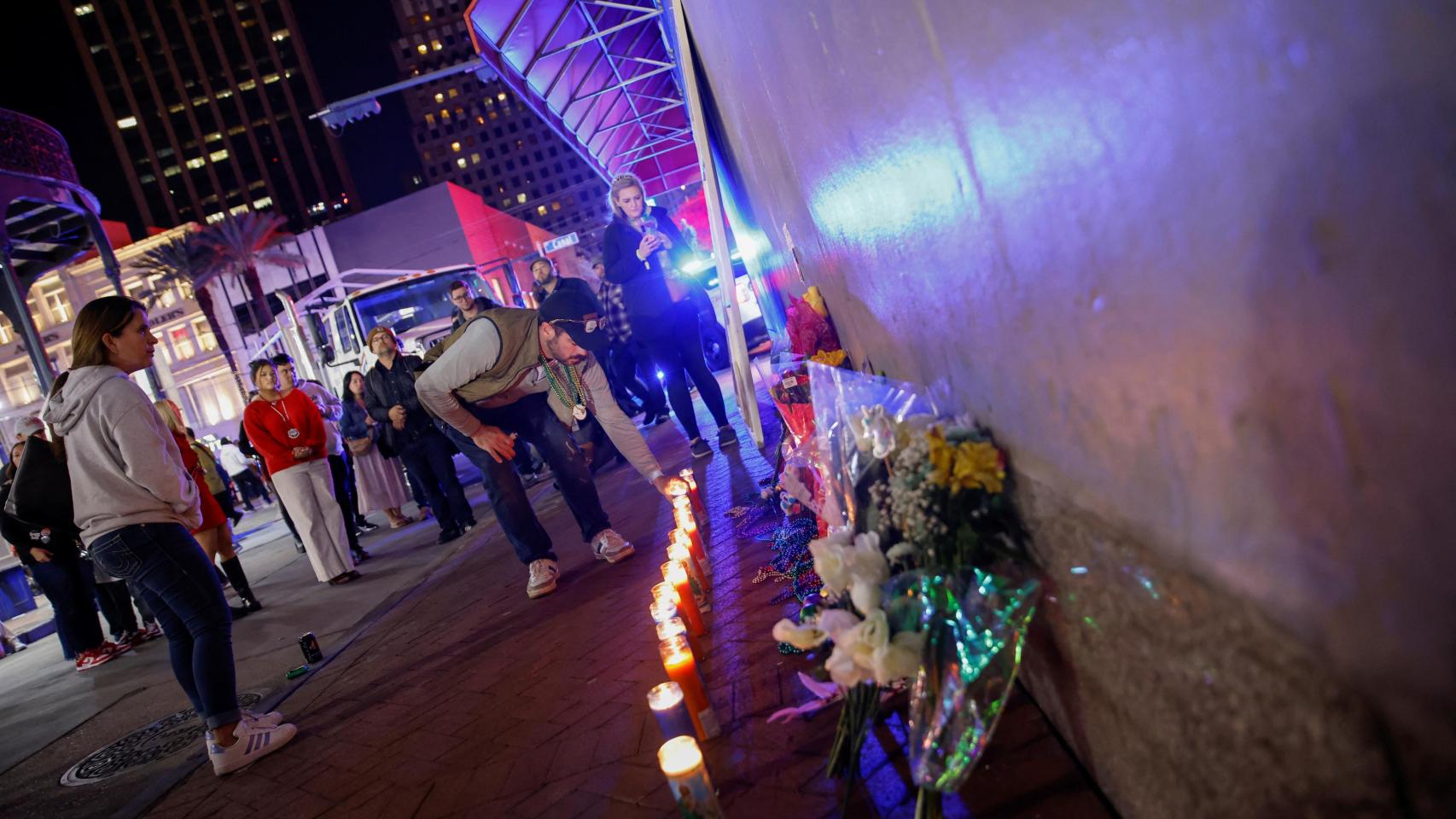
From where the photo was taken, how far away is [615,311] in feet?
25.4

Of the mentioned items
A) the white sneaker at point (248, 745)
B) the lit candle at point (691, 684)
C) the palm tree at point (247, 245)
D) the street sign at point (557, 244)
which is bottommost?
the white sneaker at point (248, 745)

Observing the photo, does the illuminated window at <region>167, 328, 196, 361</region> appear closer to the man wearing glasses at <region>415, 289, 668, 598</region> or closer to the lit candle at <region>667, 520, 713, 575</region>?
the man wearing glasses at <region>415, 289, 668, 598</region>

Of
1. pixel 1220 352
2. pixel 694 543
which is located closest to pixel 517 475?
pixel 694 543

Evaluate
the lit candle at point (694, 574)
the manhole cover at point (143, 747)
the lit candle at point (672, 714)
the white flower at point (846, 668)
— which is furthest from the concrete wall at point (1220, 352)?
the manhole cover at point (143, 747)

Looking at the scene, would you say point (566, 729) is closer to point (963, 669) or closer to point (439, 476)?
point (963, 669)

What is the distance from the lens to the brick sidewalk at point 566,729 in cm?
204

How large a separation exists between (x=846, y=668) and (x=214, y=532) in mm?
5963

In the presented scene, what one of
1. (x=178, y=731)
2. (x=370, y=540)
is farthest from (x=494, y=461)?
(x=370, y=540)

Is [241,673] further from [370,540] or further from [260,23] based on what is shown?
[260,23]

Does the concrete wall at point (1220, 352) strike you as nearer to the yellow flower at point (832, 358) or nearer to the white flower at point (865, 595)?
the white flower at point (865, 595)

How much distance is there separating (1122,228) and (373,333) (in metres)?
7.31

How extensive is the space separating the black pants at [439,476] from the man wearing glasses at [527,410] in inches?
124

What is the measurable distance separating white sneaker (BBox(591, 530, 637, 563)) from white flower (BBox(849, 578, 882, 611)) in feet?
10.9

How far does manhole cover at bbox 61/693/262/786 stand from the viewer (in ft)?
13.2
